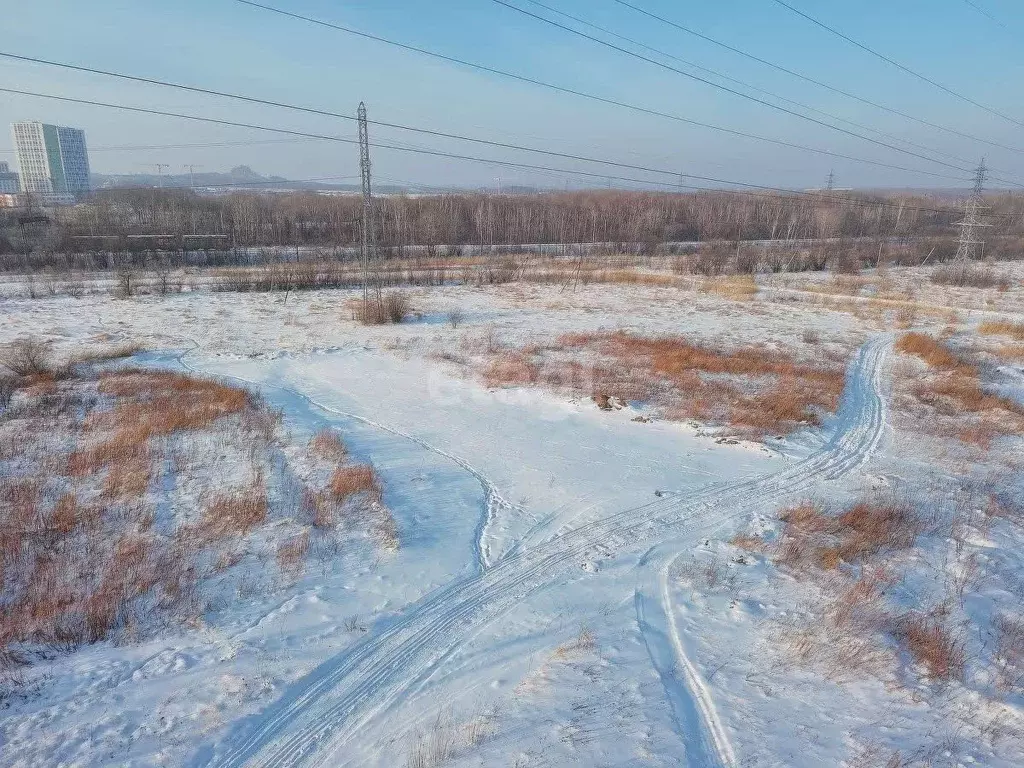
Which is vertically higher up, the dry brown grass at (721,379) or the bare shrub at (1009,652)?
the dry brown grass at (721,379)

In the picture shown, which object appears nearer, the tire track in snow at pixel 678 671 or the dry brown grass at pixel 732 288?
the tire track in snow at pixel 678 671

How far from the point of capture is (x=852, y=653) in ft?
17.5

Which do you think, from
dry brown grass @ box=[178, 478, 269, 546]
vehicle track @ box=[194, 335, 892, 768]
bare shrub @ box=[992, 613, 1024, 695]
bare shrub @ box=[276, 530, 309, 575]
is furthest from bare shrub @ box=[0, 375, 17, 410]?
bare shrub @ box=[992, 613, 1024, 695]

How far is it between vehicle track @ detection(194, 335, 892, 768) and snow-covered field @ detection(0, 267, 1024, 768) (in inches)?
0.9

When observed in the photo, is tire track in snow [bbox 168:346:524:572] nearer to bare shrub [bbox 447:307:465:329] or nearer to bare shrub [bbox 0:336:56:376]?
bare shrub [bbox 0:336:56:376]

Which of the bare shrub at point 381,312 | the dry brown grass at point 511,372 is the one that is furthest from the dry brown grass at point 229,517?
the bare shrub at point 381,312

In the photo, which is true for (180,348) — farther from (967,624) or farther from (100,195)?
(100,195)

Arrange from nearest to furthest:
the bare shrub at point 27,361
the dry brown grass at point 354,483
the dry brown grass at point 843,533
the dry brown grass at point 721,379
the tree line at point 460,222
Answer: the dry brown grass at point 843,533
the dry brown grass at point 354,483
the dry brown grass at point 721,379
the bare shrub at point 27,361
the tree line at point 460,222

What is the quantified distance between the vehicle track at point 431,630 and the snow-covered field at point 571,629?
0.02 meters

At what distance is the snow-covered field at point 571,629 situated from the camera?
4.37 m

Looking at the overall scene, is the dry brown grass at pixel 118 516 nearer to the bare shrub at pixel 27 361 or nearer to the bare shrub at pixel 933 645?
the bare shrub at pixel 27 361

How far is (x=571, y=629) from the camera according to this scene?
568 centimetres

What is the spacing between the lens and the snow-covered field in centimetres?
437

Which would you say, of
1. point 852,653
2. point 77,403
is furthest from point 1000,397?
point 77,403
